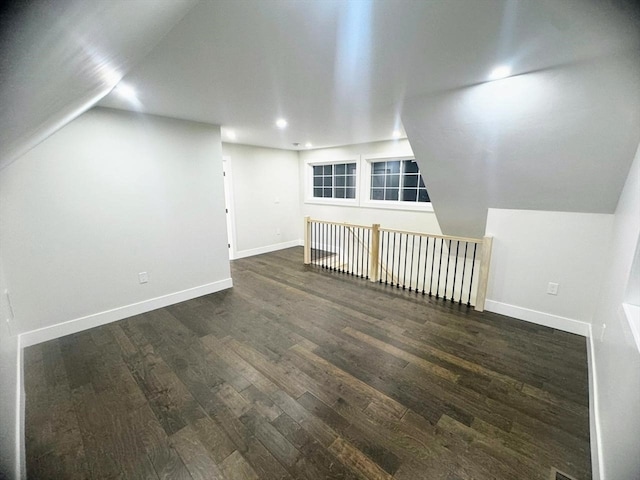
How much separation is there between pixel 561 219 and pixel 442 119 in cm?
168

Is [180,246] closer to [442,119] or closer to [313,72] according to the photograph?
[313,72]

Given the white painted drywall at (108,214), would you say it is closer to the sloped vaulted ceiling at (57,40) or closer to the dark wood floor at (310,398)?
the dark wood floor at (310,398)

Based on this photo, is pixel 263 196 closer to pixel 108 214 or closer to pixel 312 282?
pixel 312 282

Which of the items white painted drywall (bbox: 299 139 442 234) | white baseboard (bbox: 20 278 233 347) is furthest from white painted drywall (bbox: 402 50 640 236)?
white baseboard (bbox: 20 278 233 347)

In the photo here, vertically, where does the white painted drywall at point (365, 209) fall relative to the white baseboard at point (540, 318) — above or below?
above

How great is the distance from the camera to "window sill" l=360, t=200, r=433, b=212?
4738 mm

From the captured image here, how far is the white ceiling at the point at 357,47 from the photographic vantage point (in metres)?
1.31

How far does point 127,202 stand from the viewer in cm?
309

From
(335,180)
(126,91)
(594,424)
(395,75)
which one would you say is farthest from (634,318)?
(335,180)

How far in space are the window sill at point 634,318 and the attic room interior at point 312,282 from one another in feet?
0.06

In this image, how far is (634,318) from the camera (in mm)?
1287

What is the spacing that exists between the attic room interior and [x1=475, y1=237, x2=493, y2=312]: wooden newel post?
42 millimetres

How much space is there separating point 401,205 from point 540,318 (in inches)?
106

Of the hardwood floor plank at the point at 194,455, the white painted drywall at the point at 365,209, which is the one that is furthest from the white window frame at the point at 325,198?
the hardwood floor plank at the point at 194,455
